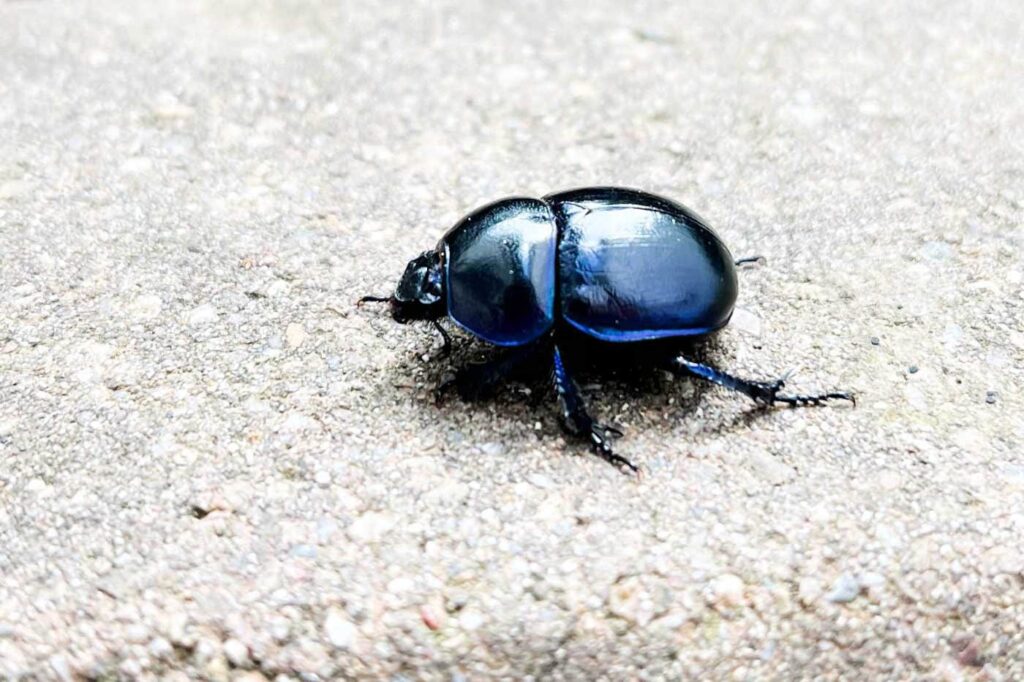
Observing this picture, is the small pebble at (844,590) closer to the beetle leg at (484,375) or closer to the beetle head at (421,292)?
the beetle leg at (484,375)

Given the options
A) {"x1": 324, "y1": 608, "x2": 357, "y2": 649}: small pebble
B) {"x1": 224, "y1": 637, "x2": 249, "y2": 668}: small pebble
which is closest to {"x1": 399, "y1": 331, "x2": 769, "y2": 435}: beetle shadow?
{"x1": 324, "y1": 608, "x2": 357, "y2": 649}: small pebble

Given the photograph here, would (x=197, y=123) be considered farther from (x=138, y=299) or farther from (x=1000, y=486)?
(x=1000, y=486)

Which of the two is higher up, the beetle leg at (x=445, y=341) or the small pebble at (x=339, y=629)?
the beetle leg at (x=445, y=341)

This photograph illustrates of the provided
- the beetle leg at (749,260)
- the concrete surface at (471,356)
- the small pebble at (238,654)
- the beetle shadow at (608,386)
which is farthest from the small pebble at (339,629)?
the beetle leg at (749,260)

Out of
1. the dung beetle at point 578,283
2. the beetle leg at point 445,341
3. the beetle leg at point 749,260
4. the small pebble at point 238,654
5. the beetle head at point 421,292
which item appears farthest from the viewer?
the beetle leg at point 749,260

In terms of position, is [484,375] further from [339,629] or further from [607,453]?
[339,629]

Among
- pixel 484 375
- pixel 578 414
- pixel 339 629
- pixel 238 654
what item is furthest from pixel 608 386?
pixel 238 654

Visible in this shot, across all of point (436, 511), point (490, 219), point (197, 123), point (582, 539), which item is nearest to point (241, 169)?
point (197, 123)
